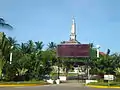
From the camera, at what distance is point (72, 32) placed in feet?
357

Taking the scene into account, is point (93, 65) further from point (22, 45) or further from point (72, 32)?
point (72, 32)

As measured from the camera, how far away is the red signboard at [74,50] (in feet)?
192

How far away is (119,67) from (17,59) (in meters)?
18.1

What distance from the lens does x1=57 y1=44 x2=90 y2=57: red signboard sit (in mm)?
58594

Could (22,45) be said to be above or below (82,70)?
above

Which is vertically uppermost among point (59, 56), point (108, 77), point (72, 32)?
point (72, 32)

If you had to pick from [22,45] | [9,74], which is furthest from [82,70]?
[9,74]

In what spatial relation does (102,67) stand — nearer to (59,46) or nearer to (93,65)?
(93,65)

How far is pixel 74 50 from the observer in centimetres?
6119

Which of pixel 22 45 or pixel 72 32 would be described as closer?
pixel 22 45

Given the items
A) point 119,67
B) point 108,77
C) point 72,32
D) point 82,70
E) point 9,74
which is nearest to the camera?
point 108,77

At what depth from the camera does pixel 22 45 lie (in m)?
76.8

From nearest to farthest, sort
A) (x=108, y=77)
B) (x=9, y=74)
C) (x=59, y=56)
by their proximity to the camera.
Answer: (x=108, y=77)
(x=9, y=74)
(x=59, y=56)

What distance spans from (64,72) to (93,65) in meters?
24.5
